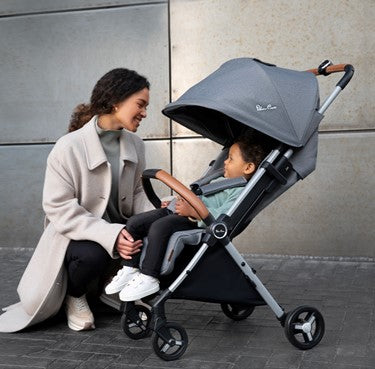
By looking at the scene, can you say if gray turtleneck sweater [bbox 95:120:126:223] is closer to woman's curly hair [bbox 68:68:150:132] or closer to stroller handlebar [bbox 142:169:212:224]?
woman's curly hair [bbox 68:68:150:132]

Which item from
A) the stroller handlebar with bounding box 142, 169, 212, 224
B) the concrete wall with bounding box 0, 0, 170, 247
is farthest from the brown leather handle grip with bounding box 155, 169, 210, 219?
the concrete wall with bounding box 0, 0, 170, 247

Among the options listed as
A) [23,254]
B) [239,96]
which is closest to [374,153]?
[239,96]

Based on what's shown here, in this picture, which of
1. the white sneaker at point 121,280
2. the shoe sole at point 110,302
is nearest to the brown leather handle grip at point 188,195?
the white sneaker at point 121,280

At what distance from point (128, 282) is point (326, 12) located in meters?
3.55

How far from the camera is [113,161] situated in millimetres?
4746

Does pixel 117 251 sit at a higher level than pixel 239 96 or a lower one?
lower

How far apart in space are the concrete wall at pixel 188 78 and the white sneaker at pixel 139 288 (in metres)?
3.01

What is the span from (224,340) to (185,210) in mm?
850

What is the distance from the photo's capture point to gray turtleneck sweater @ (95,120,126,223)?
4.72m

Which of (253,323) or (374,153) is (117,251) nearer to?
(253,323)

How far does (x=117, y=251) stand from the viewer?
14.0 ft

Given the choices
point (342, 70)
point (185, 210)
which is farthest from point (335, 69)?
point (185, 210)

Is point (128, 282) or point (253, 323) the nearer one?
point (128, 282)

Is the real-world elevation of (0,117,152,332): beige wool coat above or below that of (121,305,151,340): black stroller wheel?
above
